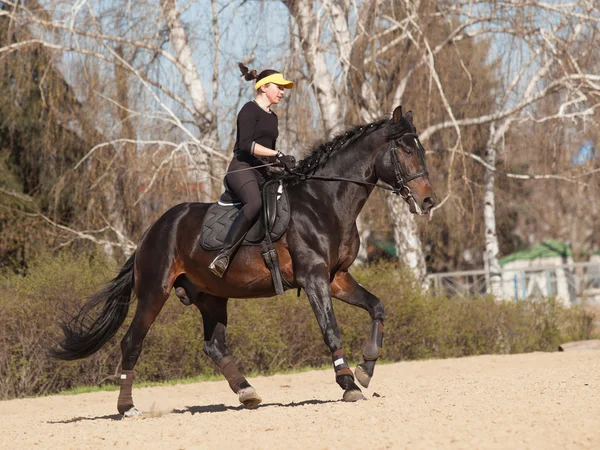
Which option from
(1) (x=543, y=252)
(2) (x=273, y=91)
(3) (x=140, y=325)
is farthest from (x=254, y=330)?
(1) (x=543, y=252)

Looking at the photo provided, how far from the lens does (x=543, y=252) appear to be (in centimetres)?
4653

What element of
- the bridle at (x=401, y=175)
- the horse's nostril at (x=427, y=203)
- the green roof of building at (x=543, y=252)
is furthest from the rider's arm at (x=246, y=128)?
the green roof of building at (x=543, y=252)

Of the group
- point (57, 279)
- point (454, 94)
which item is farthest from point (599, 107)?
point (57, 279)

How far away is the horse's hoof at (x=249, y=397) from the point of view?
8.39 m

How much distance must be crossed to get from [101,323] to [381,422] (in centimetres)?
405

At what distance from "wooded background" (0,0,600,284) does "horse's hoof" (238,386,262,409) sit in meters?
8.00

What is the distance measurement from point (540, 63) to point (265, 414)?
12627 millimetres

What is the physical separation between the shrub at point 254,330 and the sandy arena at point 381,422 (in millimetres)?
2629

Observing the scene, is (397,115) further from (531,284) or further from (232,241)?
(531,284)

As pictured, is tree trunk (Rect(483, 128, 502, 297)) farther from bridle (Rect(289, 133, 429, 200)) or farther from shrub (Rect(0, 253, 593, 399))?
bridle (Rect(289, 133, 429, 200))

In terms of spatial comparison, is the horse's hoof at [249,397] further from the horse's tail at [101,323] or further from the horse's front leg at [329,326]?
the horse's tail at [101,323]

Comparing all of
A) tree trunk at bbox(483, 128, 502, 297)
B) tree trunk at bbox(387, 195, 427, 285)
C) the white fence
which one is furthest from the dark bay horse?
tree trunk at bbox(483, 128, 502, 297)

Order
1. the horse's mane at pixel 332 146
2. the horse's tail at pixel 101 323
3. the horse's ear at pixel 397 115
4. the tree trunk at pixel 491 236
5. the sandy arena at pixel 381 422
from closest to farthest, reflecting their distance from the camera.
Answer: the sandy arena at pixel 381 422, the horse's ear at pixel 397 115, the horse's mane at pixel 332 146, the horse's tail at pixel 101 323, the tree trunk at pixel 491 236

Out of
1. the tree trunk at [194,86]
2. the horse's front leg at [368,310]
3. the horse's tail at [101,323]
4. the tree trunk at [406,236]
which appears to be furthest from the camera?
the tree trunk at [406,236]
